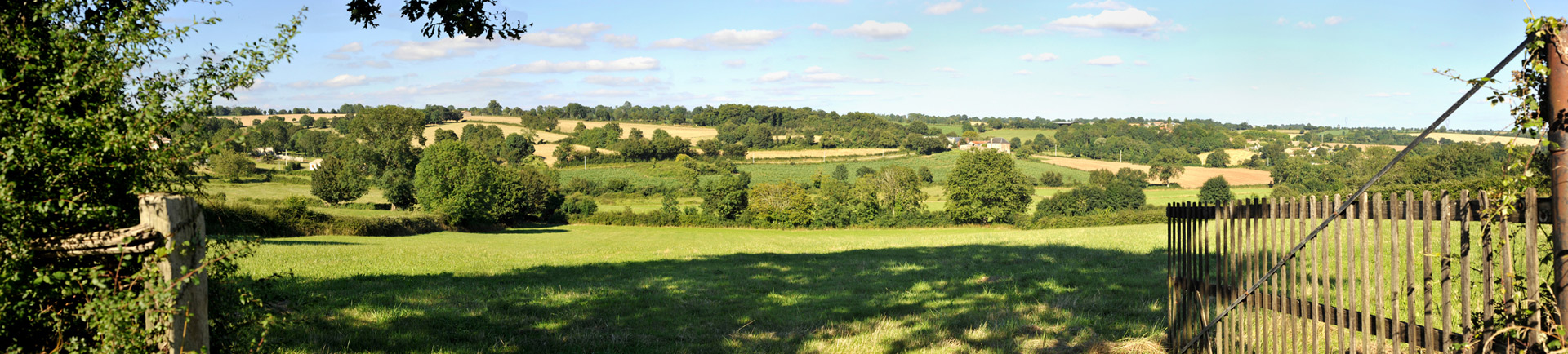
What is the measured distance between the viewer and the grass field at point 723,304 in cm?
786

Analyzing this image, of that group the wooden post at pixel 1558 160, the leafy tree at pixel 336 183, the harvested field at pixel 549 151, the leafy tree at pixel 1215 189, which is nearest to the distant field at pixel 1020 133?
the leafy tree at pixel 1215 189

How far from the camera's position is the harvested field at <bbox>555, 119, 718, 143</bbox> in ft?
421

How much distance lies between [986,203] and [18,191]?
76431 millimetres

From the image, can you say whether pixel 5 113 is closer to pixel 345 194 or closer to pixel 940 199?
pixel 345 194

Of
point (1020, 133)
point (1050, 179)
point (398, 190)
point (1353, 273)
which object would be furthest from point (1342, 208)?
point (1020, 133)

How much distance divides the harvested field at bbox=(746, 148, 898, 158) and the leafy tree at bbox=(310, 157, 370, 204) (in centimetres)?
5910

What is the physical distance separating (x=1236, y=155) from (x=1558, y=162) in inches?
4498

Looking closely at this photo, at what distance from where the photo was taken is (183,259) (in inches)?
143

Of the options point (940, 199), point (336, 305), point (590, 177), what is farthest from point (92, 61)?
point (590, 177)

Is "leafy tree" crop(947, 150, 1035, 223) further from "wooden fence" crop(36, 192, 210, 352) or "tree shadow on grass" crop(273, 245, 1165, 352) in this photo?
"wooden fence" crop(36, 192, 210, 352)

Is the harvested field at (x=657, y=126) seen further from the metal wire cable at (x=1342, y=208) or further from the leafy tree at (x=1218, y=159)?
the metal wire cable at (x=1342, y=208)

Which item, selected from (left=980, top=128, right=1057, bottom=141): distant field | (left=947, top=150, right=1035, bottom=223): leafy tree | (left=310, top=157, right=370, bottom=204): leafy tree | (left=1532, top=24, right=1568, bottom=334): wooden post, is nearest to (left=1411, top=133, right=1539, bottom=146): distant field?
(left=1532, top=24, right=1568, bottom=334): wooden post

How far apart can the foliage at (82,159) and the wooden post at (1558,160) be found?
6.02 meters

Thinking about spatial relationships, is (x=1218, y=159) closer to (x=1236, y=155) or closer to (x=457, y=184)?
(x=1236, y=155)
